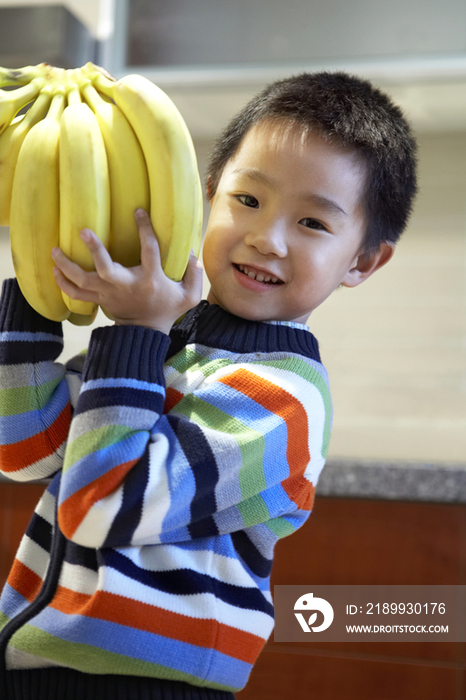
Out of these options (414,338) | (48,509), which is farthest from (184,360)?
(414,338)

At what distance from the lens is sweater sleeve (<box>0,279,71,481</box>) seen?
722mm

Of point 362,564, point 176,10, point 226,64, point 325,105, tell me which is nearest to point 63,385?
point 325,105

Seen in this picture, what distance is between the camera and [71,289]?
2.10 ft

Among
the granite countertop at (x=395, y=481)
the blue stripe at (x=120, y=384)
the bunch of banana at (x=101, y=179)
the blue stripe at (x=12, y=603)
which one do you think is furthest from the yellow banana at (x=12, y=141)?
the granite countertop at (x=395, y=481)

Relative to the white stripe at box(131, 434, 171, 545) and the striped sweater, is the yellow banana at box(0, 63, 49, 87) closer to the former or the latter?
the striped sweater

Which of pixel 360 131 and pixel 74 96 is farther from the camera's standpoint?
pixel 360 131

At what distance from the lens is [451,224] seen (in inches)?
84.8

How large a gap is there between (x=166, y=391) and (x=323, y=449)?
0.20m

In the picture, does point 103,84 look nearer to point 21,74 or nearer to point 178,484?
point 21,74

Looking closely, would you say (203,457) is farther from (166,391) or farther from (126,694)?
(126,694)

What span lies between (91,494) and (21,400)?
17 centimetres

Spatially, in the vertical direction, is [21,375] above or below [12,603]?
above

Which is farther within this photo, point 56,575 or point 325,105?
point 325,105

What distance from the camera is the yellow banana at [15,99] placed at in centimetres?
67
